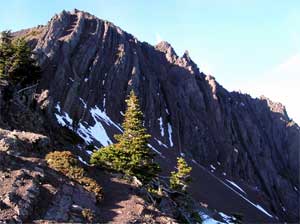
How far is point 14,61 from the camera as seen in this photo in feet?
160

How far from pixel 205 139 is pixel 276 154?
2094 inches

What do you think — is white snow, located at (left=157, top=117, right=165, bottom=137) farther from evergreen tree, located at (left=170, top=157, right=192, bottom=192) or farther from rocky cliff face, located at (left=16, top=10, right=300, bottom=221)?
evergreen tree, located at (left=170, top=157, right=192, bottom=192)

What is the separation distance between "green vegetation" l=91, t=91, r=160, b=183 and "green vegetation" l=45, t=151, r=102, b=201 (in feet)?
21.4

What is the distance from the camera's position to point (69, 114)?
89312mm

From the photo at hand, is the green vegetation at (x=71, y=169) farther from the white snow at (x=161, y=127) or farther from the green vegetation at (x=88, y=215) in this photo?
the white snow at (x=161, y=127)

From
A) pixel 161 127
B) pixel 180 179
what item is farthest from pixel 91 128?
pixel 180 179

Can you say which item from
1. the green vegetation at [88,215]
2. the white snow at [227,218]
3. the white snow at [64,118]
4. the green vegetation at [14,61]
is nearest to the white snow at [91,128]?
the white snow at [64,118]

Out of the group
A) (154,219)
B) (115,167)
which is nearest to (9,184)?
(154,219)

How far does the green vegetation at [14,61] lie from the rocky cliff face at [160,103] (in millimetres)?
29269

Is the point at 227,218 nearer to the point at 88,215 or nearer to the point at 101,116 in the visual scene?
the point at 101,116

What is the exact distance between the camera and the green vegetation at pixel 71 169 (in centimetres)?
2238

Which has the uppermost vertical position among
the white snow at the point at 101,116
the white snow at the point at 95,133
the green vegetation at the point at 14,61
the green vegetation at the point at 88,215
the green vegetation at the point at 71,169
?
the white snow at the point at 101,116

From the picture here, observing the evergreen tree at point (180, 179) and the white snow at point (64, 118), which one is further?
the white snow at point (64, 118)

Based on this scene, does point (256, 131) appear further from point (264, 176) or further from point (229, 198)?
point (229, 198)
